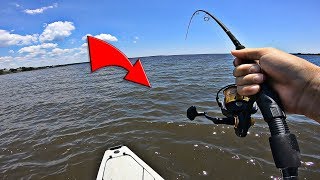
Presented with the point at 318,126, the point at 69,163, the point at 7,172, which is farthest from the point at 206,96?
the point at 7,172

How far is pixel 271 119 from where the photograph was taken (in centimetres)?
167

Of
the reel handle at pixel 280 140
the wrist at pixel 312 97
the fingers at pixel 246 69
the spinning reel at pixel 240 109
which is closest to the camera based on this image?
the reel handle at pixel 280 140

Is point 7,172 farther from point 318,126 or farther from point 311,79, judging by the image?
point 318,126

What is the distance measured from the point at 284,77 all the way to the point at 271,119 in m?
0.52

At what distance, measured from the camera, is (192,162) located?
608cm

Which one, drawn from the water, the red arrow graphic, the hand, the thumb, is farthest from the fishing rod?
the red arrow graphic

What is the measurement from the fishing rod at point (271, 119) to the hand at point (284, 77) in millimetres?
103

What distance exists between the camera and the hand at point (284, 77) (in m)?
1.93

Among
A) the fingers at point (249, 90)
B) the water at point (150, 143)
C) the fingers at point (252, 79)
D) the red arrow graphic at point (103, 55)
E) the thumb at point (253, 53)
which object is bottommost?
the water at point (150, 143)

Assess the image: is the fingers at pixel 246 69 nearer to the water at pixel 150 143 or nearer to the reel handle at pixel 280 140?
the reel handle at pixel 280 140

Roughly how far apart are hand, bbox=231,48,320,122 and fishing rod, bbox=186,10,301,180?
103mm

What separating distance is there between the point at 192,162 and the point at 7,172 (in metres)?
4.53

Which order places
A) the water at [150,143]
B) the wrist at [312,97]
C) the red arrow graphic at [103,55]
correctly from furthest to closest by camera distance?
the red arrow graphic at [103,55], the water at [150,143], the wrist at [312,97]

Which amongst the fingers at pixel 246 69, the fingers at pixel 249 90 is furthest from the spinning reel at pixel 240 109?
the fingers at pixel 246 69
